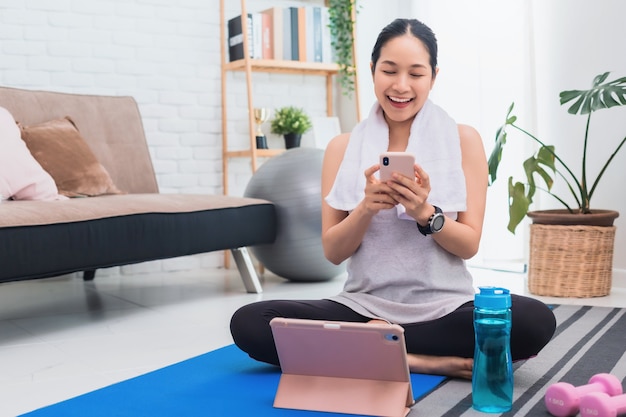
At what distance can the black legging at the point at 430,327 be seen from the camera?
1748mm

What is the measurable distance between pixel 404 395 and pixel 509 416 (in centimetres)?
21

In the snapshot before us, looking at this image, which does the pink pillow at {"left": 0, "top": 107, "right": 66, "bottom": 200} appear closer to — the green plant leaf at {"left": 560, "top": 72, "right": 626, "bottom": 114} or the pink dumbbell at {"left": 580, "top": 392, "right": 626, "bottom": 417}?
the green plant leaf at {"left": 560, "top": 72, "right": 626, "bottom": 114}

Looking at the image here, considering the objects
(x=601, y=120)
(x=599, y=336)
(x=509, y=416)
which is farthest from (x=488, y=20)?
(x=509, y=416)

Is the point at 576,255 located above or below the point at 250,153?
below

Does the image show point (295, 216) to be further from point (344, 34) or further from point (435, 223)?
point (435, 223)

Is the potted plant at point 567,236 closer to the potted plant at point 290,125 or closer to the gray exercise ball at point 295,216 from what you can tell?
the gray exercise ball at point 295,216

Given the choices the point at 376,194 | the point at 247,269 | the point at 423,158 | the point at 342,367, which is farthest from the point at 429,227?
the point at 247,269

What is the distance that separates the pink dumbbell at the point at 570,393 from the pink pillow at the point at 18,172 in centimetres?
206

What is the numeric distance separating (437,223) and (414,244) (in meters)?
0.16

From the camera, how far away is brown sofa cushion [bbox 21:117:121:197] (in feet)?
10.2

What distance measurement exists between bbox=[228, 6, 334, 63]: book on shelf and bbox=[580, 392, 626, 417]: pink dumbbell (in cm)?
303

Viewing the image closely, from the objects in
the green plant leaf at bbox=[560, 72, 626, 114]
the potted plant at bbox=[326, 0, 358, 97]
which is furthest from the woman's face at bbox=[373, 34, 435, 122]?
the potted plant at bbox=[326, 0, 358, 97]

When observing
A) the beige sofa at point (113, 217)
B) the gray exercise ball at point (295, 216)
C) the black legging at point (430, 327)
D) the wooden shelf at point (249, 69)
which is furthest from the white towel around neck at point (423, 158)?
the wooden shelf at point (249, 69)

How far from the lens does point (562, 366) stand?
6.36ft
